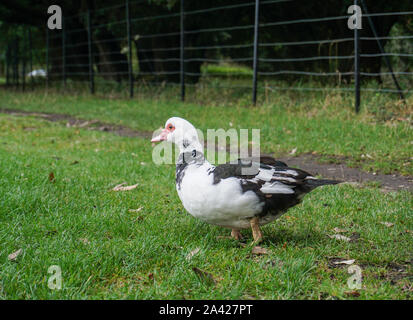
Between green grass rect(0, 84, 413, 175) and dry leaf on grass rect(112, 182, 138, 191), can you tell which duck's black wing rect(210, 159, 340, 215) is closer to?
dry leaf on grass rect(112, 182, 138, 191)

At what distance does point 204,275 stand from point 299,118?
6063 millimetres

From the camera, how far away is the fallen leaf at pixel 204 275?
2.59m

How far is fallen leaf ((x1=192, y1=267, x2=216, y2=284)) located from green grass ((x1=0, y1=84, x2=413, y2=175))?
343 cm

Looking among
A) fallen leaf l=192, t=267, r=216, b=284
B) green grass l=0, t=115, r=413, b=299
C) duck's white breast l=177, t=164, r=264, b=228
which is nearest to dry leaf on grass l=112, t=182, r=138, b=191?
green grass l=0, t=115, r=413, b=299

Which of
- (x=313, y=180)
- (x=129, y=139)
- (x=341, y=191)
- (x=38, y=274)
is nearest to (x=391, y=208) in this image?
(x=341, y=191)

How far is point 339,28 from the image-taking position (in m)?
12.7

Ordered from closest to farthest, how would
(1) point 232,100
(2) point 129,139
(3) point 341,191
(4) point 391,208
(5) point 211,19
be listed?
(4) point 391,208 → (3) point 341,191 → (2) point 129,139 → (1) point 232,100 → (5) point 211,19

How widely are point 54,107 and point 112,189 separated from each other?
30.0 ft

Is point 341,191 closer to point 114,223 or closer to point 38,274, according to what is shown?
point 114,223

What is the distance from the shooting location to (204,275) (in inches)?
103

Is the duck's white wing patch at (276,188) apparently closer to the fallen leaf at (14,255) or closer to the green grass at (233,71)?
the fallen leaf at (14,255)

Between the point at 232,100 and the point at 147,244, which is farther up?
the point at 232,100
